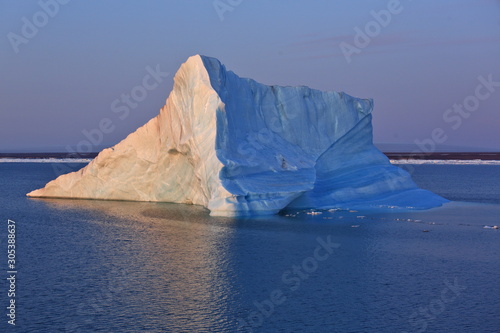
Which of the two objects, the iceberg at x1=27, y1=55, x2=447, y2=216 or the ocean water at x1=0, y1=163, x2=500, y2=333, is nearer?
the ocean water at x1=0, y1=163, x2=500, y2=333

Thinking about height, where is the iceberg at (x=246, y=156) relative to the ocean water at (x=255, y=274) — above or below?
above

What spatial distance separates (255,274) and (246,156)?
8755mm

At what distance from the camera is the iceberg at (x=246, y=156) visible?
805 inches

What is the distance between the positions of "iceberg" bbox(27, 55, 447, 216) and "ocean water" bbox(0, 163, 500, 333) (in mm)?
1447

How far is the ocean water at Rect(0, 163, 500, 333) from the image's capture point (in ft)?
32.4

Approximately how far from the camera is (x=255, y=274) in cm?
1262

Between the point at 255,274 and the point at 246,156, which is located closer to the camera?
→ the point at 255,274

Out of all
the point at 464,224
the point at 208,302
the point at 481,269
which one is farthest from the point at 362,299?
the point at 464,224

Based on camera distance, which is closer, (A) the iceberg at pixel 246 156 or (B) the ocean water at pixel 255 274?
(B) the ocean water at pixel 255 274

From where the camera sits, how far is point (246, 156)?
68.9ft

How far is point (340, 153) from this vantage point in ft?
80.8

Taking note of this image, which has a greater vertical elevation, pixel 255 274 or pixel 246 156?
pixel 246 156

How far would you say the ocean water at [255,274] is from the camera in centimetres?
987

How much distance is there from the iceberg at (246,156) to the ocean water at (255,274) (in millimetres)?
1447
